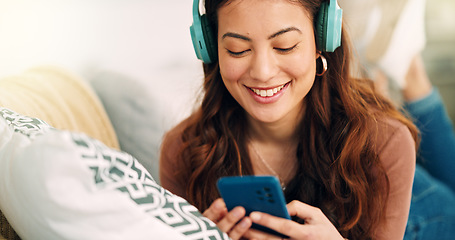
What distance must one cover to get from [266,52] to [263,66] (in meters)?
0.03

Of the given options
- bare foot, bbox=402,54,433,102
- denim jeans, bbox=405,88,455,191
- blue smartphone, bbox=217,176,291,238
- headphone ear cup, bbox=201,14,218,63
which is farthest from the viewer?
bare foot, bbox=402,54,433,102

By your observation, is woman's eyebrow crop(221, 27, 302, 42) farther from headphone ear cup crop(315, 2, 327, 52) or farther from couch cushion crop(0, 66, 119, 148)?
couch cushion crop(0, 66, 119, 148)

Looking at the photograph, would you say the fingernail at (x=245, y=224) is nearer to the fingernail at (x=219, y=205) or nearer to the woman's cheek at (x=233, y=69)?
the fingernail at (x=219, y=205)

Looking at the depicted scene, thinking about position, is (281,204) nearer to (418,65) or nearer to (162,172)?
(162,172)

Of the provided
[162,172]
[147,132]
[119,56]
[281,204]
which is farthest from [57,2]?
[281,204]

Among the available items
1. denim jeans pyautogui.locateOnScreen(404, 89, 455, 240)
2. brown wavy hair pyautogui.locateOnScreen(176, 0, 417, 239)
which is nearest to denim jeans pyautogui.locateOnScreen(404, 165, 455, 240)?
denim jeans pyautogui.locateOnScreen(404, 89, 455, 240)

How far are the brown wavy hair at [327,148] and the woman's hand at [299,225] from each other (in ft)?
0.77

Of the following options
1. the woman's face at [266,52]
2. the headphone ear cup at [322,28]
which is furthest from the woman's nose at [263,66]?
the headphone ear cup at [322,28]

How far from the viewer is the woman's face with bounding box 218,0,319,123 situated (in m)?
0.90

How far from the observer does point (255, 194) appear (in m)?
0.72

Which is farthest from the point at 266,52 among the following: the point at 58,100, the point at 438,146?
the point at 438,146

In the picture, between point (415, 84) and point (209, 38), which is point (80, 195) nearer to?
point (209, 38)

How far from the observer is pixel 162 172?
1.26 meters

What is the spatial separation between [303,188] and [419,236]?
51 centimetres
